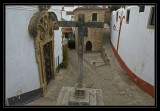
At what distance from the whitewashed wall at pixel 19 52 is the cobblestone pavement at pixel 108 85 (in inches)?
43.1

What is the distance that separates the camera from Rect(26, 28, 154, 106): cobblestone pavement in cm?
516

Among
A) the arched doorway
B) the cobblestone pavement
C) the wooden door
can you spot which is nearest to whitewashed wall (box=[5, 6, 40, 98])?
the cobblestone pavement

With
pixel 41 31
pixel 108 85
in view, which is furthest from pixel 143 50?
pixel 41 31

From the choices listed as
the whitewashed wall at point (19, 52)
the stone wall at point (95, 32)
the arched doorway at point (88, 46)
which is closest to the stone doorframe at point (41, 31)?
the whitewashed wall at point (19, 52)

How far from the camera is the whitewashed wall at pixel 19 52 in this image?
152 inches

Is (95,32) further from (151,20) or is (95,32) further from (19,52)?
(19,52)

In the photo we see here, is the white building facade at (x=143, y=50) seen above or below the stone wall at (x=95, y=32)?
below

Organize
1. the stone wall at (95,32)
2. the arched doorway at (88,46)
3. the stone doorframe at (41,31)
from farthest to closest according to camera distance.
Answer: the arched doorway at (88,46), the stone wall at (95,32), the stone doorframe at (41,31)

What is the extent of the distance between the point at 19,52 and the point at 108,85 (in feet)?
16.2

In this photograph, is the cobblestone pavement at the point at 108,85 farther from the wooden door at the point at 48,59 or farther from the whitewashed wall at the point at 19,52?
the whitewashed wall at the point at 19,52

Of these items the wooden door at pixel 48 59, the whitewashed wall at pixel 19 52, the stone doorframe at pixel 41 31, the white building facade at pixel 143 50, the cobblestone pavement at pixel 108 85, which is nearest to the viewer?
the whitewashed wall at pixel 19 52

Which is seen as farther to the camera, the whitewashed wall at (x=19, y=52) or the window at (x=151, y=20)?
the window at (x=151, y=20)

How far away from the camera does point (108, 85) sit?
Result: 6973 mm

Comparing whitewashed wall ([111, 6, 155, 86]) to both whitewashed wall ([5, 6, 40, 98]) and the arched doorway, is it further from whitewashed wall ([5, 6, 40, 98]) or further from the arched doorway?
the arched doorway
